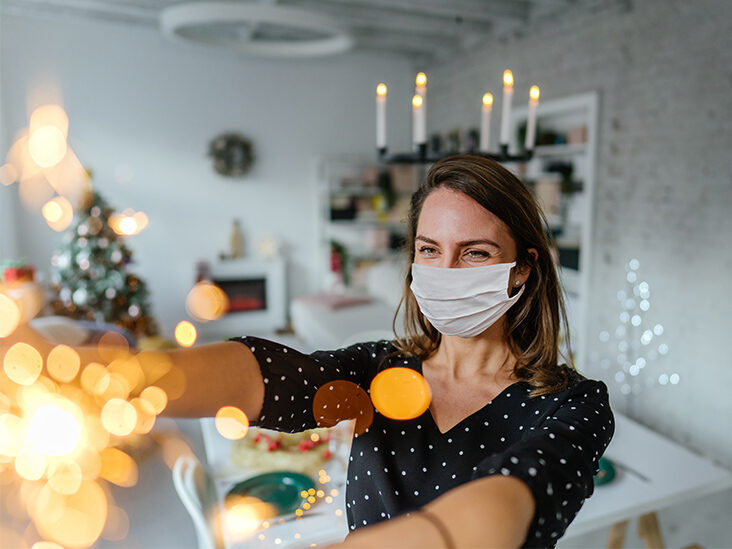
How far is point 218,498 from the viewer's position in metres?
1.72

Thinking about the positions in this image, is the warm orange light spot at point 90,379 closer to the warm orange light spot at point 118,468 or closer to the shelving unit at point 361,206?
the warm orange light spot at point 118,468

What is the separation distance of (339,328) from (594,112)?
2.41 m

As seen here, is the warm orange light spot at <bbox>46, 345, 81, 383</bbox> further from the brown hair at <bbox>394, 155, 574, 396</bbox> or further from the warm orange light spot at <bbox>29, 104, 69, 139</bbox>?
the warm orange light spot at <bbox>29, 104, 69, 139</bbox>

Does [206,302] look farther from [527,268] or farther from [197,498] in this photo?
[527,268]

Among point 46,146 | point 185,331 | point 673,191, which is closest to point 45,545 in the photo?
point 185,331

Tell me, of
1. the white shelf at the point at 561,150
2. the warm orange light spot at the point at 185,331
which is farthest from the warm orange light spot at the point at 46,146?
the white shelf at the point at 561,150

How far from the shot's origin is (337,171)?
6.16 m

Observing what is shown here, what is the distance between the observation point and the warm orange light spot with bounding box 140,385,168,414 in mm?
617

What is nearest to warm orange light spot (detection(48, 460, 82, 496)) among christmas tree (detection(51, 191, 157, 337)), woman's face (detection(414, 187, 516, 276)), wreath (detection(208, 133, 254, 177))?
christmas tree (detection(51, 191, 157, 337))

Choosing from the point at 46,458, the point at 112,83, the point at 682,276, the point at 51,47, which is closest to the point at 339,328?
the point at 46,458

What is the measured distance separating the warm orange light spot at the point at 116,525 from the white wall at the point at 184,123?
303 cm

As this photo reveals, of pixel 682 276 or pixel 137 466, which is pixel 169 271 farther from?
pixel 682 276

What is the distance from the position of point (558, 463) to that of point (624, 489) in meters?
1.28

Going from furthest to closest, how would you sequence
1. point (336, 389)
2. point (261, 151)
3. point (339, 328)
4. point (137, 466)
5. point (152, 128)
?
point (261, 151) < point (152, 128) < point (339, 328) < point (137, 466) < point (336, 389)
